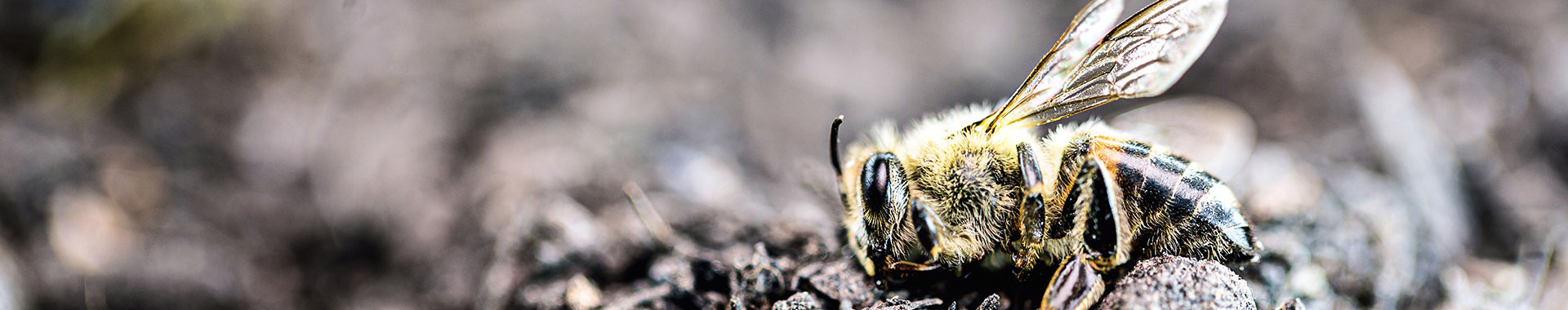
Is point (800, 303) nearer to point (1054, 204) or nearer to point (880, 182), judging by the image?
point (880, 182)

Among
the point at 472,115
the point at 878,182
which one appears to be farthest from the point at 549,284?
the point at 472,115

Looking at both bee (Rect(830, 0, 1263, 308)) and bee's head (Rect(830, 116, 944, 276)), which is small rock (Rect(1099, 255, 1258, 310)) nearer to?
bee (Rect(830, 0, 1263, 308))

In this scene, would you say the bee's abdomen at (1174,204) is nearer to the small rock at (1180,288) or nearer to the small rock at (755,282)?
the small rock at (1180,288)

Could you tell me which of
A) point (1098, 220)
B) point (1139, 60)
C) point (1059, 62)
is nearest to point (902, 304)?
point (1098, 220)

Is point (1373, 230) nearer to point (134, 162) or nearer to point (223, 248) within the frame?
point (223, 248)

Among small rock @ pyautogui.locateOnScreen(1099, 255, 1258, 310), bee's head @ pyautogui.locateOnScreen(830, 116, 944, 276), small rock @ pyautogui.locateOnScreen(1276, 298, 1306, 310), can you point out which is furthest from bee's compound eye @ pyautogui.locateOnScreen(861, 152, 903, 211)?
small rock @ pyautogui.locateOnScreen(1276, 298, 1306, 310)
